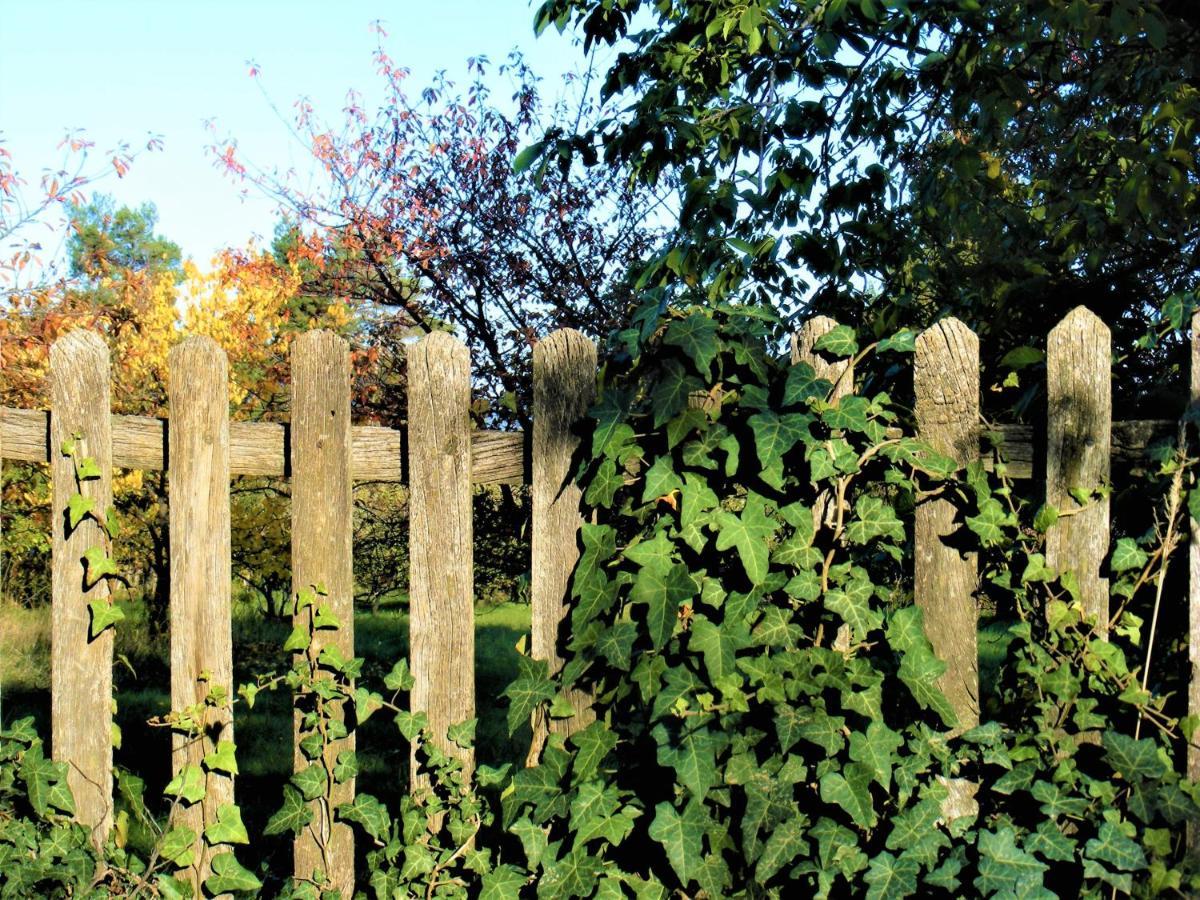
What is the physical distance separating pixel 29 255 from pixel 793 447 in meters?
6.19

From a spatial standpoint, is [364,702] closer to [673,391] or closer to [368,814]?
[368,814]

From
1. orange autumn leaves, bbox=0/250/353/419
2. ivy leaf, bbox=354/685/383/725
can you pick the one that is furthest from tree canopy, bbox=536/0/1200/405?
orange autumn leaves, bbox=0/250/353/419

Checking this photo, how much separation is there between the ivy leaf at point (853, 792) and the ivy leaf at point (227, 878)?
150 centimetres

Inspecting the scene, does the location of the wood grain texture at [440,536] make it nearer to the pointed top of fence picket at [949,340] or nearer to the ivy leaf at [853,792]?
the ivy leaf at [853,792]

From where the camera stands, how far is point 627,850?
282 centimetres

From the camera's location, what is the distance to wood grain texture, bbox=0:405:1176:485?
2.87 m

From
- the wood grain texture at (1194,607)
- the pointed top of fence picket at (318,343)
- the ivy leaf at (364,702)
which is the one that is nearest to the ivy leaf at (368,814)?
the ivy leaf at (364,702)

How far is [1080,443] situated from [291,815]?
231cm

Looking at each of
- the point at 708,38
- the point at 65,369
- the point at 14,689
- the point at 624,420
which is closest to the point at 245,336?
the point at 14,689

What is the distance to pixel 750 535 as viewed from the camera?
2707 mm

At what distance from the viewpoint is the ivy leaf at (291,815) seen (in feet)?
9.03

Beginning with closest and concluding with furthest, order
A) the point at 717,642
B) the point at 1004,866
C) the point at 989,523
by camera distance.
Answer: the point at 1004,866 < the point at 717,642 < the point at 989,523

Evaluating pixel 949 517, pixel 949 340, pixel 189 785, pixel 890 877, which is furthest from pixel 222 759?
pixel 949 340

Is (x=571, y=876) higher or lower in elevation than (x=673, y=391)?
lower
